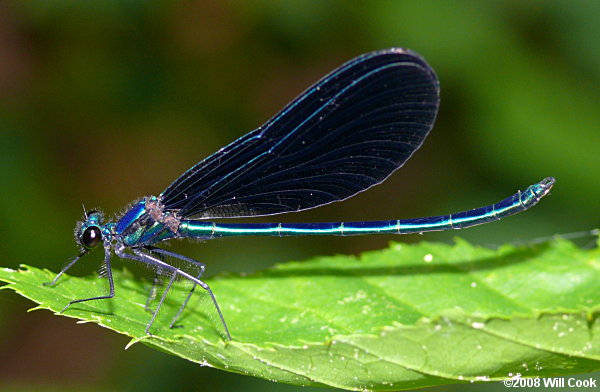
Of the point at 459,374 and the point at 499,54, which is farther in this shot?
the point at 499,54

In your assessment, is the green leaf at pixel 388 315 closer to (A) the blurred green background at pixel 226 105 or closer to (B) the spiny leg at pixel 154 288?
(B) the spiny leg at pixel 154 288

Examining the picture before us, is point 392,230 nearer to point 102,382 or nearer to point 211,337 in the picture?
point 211,337

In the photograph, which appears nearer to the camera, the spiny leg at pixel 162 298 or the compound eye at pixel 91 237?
the spiny leg at pixel 162 298

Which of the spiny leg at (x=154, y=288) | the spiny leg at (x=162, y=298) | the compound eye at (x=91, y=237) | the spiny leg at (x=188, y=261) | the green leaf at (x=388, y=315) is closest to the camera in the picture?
the green leaf at (x=388, y=315)

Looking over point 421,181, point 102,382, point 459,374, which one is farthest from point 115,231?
point 421,181

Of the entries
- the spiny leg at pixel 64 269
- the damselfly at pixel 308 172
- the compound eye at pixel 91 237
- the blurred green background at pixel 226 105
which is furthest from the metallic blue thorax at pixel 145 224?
the blurred green background at pixel 226 105

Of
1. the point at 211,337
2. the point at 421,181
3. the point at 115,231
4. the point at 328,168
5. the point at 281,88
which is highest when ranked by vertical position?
the point at 281,88

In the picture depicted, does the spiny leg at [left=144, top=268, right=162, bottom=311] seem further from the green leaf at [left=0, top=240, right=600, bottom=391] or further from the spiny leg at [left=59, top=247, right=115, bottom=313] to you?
the spiny leg at [left=59, top=247, right=115, bottom=313]
